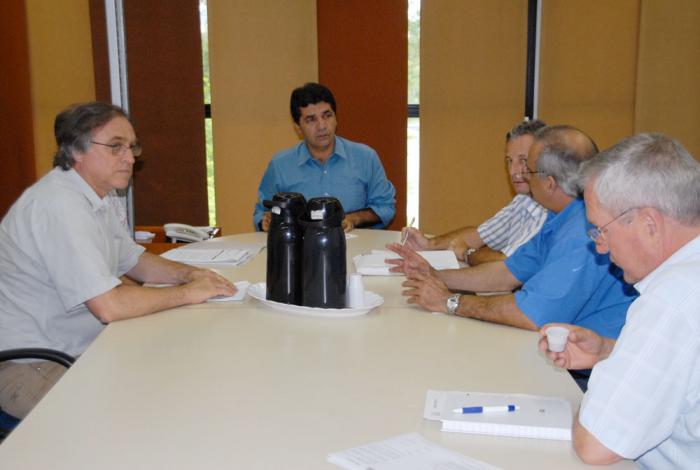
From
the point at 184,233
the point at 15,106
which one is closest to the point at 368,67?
the point at 184,233

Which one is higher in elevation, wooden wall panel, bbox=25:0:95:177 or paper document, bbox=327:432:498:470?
wooden wall panel, bbox=25:0:95:177

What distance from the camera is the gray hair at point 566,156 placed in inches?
85.7

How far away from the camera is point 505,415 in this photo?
4.64ft

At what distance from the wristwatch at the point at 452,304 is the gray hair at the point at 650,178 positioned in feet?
2.81

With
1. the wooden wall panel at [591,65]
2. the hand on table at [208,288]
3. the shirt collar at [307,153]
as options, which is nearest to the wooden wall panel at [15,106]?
the shirt collar at [307,153]

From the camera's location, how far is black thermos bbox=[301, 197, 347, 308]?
7.02ft

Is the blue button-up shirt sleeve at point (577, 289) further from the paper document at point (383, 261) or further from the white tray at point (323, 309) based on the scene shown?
the paper document at point (383, 261)

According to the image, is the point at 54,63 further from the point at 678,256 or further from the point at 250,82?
the point at 678,256

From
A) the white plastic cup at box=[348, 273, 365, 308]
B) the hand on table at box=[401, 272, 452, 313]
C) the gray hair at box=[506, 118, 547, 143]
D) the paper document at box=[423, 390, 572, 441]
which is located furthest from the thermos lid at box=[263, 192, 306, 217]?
the gray hair at box=[506, 118, 547, 143]

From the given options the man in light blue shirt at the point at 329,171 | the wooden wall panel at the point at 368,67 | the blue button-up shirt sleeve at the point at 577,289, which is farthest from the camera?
the wooden wall panel at the point at 368,67

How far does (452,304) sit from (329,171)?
2.07m

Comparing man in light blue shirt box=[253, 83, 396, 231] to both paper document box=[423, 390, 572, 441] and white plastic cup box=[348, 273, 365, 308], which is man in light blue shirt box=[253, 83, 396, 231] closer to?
white plastic cup box=[348, 273, 365, 308]

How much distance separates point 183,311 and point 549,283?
1.15m

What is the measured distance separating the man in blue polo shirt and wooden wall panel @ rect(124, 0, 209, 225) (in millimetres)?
3074
